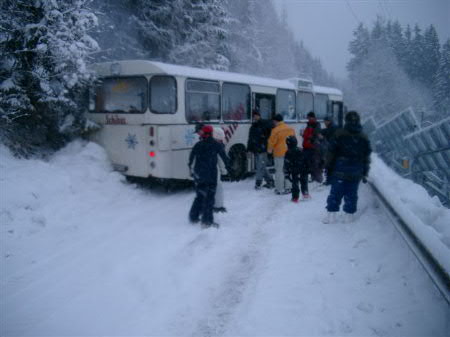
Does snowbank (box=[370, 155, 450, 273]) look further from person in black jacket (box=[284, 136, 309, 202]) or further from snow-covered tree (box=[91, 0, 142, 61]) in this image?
snow-covered tree (box=[91, 0, 142, 61])

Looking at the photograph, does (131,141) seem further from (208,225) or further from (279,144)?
(279,144)

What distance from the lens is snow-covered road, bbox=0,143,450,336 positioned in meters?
3.84

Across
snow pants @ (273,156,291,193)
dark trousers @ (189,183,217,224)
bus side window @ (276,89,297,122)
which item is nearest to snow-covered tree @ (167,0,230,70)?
bus side window @ (276,89,297,122)

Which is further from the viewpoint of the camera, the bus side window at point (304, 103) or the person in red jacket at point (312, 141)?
the bus side window at point (304, 103)

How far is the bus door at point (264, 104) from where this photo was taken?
39.5 feet

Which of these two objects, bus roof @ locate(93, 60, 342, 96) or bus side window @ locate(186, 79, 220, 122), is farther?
bus side window @ locate(186, 79, 220, 122)

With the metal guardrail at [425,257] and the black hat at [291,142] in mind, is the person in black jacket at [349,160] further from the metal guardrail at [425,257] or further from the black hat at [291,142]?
the black hat at [291,142]

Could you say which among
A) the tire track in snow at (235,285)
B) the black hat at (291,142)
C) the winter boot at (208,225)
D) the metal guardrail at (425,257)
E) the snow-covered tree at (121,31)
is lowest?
the tire track in snow at (235,285)

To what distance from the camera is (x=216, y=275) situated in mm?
4918

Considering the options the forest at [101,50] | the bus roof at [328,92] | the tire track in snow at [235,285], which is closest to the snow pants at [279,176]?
the tire track in snow at [235,285]

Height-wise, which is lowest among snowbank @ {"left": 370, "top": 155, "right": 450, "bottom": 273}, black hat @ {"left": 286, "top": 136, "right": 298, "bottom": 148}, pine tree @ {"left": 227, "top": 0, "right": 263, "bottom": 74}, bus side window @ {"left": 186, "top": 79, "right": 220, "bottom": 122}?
snowbank @ {"left": 370, "top": 155, "right": 450, "bottom": 273}

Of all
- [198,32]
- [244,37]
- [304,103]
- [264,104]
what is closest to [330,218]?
[264,104]

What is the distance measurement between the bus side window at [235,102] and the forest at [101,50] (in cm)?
350

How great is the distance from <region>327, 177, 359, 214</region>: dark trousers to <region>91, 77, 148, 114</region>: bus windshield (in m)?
4.69
